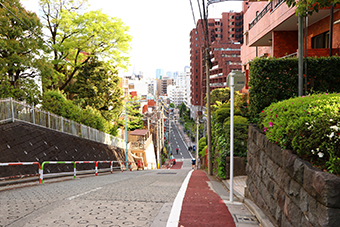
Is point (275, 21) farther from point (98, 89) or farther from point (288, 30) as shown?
point (98, 89)

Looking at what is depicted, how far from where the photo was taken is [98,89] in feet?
102

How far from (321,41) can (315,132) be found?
13799mm

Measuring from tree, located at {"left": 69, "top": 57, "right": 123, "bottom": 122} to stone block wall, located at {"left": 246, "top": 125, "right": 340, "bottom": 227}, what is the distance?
25302mm

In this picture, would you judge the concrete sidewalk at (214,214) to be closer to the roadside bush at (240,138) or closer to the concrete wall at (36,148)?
the roadside bush at (240,138)

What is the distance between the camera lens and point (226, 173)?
1235cm

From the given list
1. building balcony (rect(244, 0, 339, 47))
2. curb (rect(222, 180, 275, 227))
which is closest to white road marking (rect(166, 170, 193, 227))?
curb (rect(222, 180, 275, 227))

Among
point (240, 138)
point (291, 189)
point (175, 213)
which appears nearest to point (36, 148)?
point (240, 138)

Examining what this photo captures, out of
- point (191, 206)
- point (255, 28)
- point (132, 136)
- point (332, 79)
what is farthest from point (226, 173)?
point (132, 136)

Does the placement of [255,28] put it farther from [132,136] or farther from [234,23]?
[234,23]

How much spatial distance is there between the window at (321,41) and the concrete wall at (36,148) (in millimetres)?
15730

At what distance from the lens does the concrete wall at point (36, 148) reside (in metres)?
11.9

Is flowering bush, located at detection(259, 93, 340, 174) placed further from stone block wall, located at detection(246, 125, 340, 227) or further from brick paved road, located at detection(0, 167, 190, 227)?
brick paved road, located at detection(0, 167, 190, 227)

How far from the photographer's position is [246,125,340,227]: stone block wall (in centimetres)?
285

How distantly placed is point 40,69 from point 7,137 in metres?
7.53
